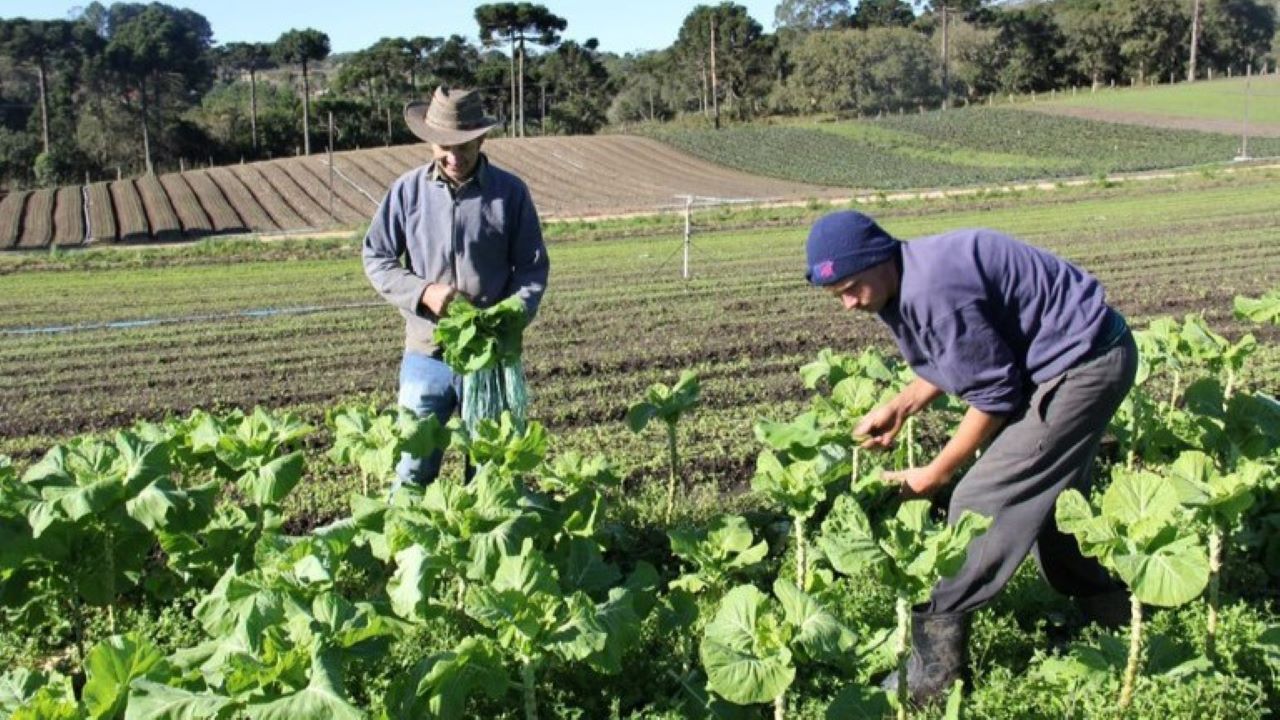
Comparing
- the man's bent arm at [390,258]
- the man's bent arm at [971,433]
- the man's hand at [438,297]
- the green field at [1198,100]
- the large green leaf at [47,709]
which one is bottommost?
the large green leaf at [47,709]

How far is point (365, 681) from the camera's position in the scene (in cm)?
400

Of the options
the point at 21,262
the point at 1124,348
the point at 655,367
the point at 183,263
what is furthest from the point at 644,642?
the point at 21,262

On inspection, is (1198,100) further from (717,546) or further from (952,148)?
(717,546)

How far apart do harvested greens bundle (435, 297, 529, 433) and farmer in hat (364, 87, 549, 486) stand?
0.17m

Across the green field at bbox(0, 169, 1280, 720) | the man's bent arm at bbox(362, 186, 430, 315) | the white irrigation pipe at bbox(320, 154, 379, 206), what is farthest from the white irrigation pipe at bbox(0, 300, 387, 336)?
the white irrigation pipe at bbox(320, 154, 379, 206)

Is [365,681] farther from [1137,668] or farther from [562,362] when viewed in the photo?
[562,362]

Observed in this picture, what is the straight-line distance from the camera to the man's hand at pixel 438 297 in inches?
183

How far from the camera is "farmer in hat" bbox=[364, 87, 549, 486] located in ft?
15.5

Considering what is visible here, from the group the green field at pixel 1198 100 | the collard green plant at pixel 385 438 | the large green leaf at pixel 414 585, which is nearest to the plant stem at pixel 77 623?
the collard green plant at pixel 385 438

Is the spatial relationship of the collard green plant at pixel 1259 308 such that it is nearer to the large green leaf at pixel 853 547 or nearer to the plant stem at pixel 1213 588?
the plant stem at pixel 1213 588

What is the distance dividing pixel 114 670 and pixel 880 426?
254cm

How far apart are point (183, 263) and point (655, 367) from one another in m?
14.9

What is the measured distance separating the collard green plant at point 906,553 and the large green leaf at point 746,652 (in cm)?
28

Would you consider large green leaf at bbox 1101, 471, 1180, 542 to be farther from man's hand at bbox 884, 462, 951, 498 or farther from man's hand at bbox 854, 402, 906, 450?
man's hand at bbox 854, 402, 906, 450
